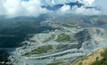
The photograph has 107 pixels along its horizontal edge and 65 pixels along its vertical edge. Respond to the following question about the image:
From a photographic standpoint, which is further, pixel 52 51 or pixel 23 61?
pixel 52 51

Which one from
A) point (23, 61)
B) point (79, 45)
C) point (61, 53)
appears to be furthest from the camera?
point (79, 45)

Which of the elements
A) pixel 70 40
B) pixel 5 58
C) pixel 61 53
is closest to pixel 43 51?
pixel 61 53

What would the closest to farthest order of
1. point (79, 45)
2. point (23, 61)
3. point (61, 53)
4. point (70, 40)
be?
point (23, 61), point (61, 53), point (79, 45), point (70, 40)

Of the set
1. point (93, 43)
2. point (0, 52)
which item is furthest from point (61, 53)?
point (0, 52)

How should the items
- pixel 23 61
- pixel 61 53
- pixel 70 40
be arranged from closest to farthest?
pixel 23 61
pixel 61 53
pixel 70 40

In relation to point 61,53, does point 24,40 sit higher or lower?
higher

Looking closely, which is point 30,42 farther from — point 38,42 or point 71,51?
point 71,51

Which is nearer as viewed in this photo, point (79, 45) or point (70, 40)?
point (79, 45)

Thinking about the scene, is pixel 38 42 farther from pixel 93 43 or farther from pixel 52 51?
pixel 93 43

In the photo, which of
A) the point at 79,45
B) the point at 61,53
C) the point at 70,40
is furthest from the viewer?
the point at 70,40
